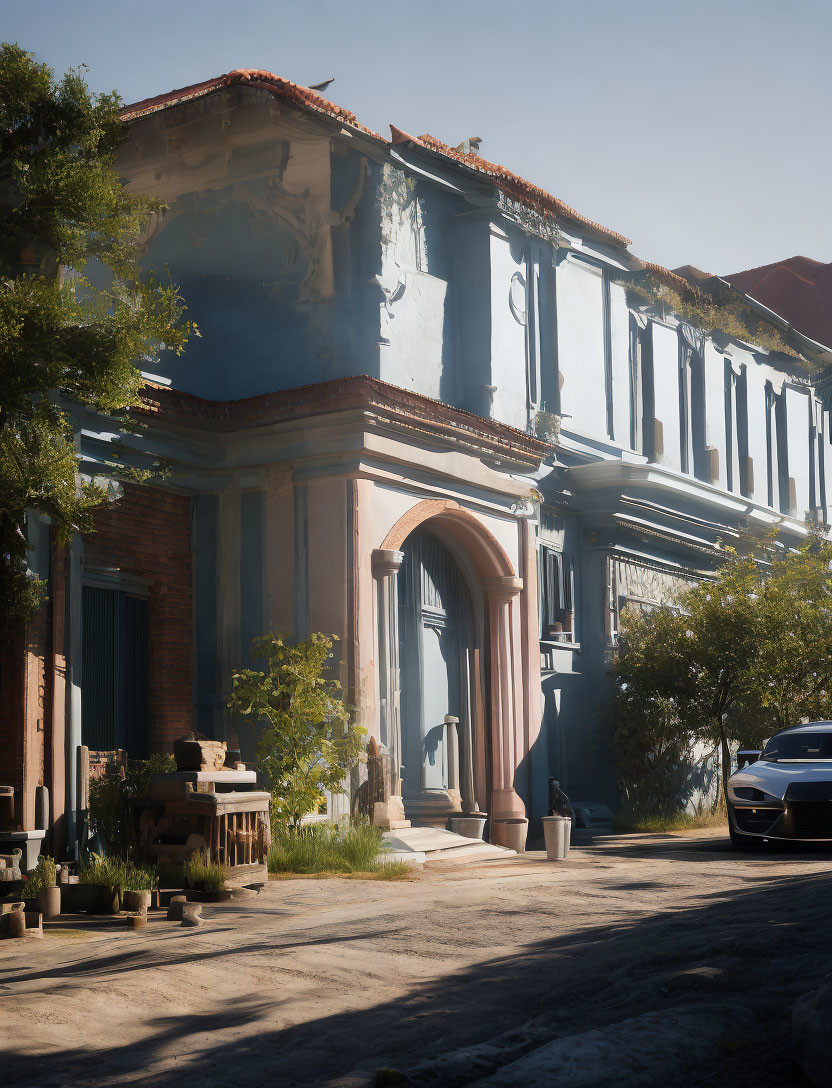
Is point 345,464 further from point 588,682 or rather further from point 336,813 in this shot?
point 588,682

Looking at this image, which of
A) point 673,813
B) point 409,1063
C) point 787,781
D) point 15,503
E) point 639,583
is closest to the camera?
point 409,1063

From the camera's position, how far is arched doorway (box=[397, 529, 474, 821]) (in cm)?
1566

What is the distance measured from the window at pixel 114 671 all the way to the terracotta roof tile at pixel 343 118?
19.3 feet

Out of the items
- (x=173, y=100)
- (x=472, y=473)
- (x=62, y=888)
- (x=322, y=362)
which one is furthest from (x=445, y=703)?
(x=173, y=100)

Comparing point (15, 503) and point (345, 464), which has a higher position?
point (345, 464)

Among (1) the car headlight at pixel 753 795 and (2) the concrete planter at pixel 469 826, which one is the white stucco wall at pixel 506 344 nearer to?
(2) the concrete planter at pixel 469 826

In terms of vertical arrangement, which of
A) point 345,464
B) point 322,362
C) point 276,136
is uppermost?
point 276,136

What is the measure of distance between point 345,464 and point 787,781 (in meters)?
5.75

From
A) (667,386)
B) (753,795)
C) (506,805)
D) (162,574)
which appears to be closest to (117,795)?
(162,574)

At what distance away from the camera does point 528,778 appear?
1667 centimetres

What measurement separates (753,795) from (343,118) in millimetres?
8722

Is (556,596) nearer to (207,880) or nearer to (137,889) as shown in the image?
(207,880)

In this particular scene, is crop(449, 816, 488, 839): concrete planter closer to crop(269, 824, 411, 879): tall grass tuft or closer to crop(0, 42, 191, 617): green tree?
crop(269, 824, 411, 879): tall grass tuft

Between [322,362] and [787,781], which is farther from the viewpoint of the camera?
[322,362]
